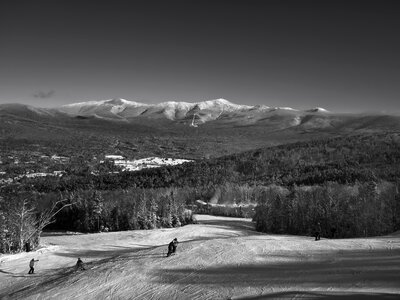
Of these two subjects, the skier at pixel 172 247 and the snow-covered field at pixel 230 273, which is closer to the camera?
the snow-covered field at pixel 230 273

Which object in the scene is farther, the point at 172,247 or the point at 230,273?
the point at 172,247

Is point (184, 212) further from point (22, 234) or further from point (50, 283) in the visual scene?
point (50, 283)

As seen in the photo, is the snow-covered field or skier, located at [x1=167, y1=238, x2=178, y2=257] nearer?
the snow-covered field

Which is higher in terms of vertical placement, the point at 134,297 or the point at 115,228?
the point at 134,297

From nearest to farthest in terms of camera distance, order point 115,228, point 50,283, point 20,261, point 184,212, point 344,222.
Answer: point 50,283 < point 20,261 < point 344,222 < point 115,228 < point 184,212

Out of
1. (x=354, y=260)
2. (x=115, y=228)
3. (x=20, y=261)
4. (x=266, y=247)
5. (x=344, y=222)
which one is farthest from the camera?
(x=115, y=228)

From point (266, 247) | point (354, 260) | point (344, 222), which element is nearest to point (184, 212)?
point (344, 222)

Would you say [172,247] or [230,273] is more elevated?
[172,247]

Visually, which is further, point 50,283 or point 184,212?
point 184,212
